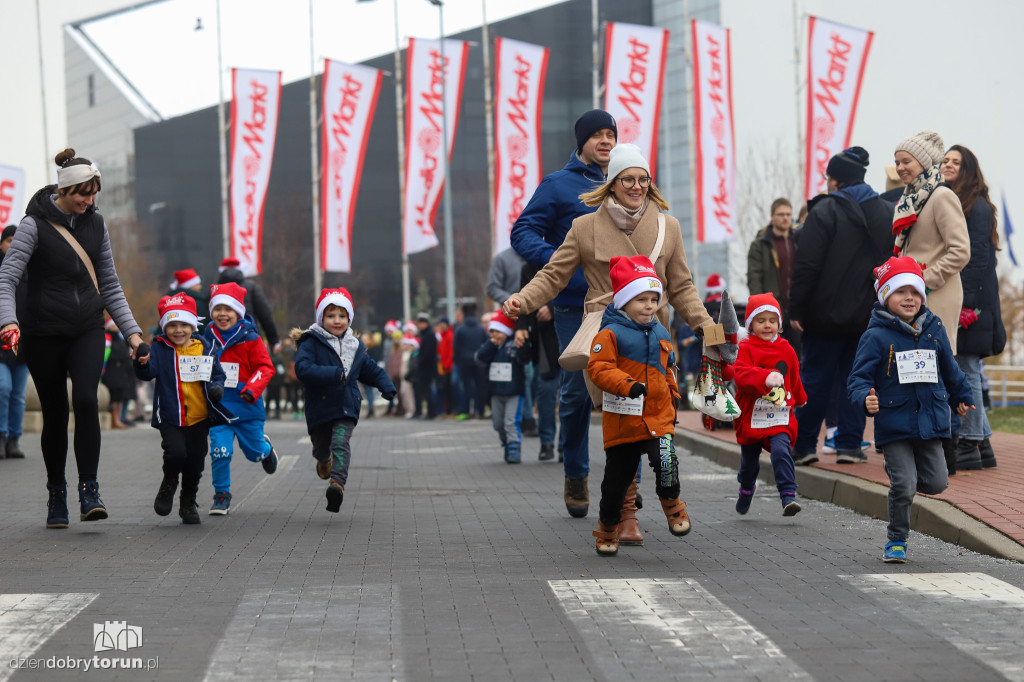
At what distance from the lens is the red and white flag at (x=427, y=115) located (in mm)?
33531

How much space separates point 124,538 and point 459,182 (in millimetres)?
70539

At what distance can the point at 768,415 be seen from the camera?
339 inches

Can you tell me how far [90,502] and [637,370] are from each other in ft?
11.1

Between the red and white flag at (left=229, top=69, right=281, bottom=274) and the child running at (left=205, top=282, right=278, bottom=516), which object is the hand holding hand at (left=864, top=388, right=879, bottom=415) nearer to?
the child running at (left=205, top=282, right=278, bottom=516)

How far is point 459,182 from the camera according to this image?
77.9 m

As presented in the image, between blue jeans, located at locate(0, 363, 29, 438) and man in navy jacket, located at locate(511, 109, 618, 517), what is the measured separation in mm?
7918

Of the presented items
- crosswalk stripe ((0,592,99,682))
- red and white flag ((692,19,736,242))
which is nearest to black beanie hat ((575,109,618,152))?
crosswalk stripe ((0,592,99,682))

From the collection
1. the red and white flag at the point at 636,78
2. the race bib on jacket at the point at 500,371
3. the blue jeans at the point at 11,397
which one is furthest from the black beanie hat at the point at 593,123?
the red and white flag at the point at 636,78

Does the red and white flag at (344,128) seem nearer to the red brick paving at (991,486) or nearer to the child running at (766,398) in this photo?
the red brick paving at (991,486)

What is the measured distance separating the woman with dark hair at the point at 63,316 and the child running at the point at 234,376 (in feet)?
3.26

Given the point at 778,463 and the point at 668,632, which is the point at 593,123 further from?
the point at 668,632

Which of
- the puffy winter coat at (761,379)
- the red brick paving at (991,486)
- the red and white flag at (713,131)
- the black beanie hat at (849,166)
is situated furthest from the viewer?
the red and white flag at (713,131)

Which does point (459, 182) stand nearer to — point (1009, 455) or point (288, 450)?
point (288, 450)

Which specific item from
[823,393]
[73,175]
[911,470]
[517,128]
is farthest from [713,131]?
[911,470]
